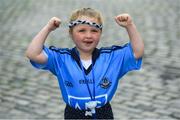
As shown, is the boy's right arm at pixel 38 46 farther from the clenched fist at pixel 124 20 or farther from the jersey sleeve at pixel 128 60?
→ the jersey sleeve at pixel 128 60

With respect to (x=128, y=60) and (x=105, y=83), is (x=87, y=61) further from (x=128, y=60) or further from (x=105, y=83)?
(x=128, y=60)

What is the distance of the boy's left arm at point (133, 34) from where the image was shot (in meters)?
3.38

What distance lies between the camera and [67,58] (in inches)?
136

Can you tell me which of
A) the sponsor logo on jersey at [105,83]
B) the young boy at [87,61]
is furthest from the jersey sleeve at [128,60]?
the sponsor logo on jersey at [105,83]

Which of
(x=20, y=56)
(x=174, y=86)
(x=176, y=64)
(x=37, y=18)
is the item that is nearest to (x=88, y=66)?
(x=174, y=86)

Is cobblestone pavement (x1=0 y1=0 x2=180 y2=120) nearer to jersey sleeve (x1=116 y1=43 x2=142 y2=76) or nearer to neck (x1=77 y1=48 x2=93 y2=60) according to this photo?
jersey sleeve (x1=116 y1=43 x2=142 y2=76)

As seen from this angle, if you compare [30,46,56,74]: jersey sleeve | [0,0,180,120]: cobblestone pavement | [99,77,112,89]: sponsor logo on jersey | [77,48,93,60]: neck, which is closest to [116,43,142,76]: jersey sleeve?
[99,77,112,89]: sponsor logo on jersey

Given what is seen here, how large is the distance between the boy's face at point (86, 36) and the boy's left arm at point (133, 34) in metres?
0.21

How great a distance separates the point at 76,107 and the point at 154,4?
1366 centimetres

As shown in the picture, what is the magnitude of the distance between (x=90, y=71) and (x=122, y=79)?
470 centimetres

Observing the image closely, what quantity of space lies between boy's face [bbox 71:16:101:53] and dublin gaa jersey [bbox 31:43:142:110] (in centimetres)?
11

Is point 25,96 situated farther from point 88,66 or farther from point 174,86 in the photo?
point 88,66

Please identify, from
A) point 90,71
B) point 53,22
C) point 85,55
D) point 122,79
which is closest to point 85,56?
point 85,55

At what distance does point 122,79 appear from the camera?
26.3ft
